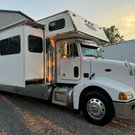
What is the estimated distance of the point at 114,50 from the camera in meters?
→ 18.1

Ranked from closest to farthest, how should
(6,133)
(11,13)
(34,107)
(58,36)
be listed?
(6,133) < (58,36) < (34,107) < (11,13)

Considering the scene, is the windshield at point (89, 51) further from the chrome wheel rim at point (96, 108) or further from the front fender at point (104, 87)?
the chrome wheel rim at point (96, 108)

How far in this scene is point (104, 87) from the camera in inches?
219

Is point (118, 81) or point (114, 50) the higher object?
point (114, 50)

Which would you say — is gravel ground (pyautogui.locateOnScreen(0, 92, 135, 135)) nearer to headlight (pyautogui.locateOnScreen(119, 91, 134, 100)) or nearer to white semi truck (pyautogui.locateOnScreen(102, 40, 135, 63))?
headlight (pyautogui.locateOnScreen(119, 91, 134, 100))

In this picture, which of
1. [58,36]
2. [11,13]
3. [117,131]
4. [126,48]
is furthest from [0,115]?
[11,13]

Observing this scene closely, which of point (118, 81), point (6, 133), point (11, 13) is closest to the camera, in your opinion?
point (6, 133)

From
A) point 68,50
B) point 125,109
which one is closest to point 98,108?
point 125,109

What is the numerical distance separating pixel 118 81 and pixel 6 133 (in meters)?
2.95

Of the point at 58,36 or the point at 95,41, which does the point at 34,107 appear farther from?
the point at 95,41

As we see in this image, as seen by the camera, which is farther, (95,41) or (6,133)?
(95,41)

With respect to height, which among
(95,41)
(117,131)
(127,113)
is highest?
(95,41)

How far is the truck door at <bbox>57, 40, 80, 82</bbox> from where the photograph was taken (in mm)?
6566

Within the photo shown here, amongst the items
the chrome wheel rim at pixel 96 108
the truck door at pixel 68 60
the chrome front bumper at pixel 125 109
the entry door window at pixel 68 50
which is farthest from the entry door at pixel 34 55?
the chrome front bumper at pixel 125 109
